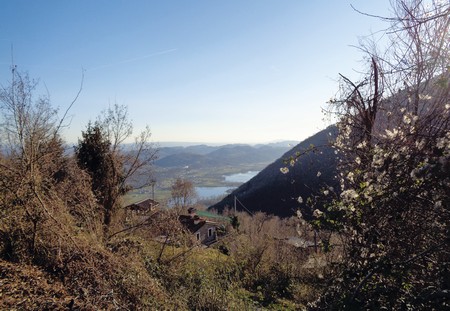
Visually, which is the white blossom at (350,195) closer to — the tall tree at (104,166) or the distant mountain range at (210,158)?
the tall tree at (104,166)

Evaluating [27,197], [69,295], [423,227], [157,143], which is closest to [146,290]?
[69,295]

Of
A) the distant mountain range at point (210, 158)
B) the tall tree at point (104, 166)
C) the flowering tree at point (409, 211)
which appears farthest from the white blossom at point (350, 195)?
the distant mountain range at point (210, 158)

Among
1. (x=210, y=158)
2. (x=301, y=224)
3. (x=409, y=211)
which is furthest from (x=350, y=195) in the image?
(x=210, y=158)

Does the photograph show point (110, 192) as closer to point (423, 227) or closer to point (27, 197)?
point (27, 197)

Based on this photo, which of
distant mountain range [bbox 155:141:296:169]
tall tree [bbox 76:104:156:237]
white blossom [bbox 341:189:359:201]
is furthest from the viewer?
distant mountain range [bbox 155:141:296:169]

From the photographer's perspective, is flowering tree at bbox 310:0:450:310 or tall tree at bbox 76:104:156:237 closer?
flowering tree at bbox 310:0:450:310

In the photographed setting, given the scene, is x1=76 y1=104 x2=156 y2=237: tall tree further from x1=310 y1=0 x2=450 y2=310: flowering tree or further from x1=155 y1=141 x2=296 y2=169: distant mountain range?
x1=155 y1=141 x2=296 y2=169: distant mountain range

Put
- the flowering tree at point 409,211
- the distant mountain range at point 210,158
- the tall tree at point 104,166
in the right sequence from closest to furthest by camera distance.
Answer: the flowering tree at point 409,211 → the tall tree at point 104,166 → the distant mountain range at point 210,158

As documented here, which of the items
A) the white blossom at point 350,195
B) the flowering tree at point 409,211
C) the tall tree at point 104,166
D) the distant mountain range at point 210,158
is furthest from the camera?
the distant mountain range at point 210,158

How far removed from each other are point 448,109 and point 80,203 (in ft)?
23.5

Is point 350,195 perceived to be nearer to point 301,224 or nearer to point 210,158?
point 301,224

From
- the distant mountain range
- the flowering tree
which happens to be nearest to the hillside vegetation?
the flowering tree

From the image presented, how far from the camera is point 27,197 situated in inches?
219

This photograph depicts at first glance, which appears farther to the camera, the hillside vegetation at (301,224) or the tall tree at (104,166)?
the tall tree at (104,166)
